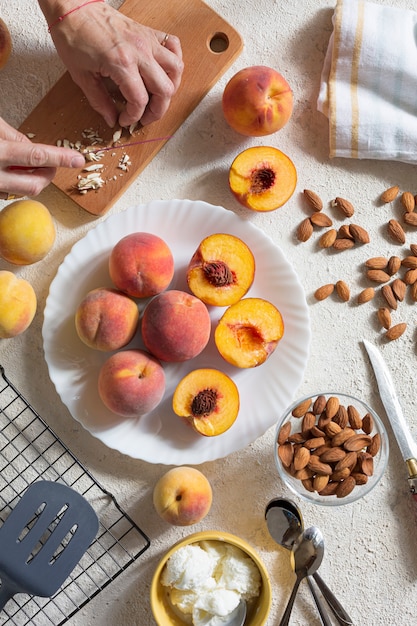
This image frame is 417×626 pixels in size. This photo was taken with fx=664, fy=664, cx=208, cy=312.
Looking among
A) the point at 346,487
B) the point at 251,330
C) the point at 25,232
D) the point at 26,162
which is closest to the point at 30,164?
the point at 26,162

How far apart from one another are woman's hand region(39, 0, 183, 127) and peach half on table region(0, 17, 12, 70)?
0.38ft

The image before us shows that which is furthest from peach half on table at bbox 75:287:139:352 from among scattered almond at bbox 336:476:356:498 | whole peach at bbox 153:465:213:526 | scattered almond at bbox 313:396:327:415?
scattered almond at bbox 336:476:356:498

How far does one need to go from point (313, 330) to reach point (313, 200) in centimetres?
24

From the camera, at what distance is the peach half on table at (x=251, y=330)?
113 centimetres

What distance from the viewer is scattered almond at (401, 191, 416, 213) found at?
125 centimetres

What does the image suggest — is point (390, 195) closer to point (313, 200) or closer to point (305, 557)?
point (313, 200)

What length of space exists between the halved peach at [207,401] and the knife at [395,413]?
0.28 m

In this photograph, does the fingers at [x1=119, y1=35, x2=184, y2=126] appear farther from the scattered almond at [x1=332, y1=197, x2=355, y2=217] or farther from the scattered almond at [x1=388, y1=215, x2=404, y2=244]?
the scattered almond at [x1=388, y1=215, x2=404, y2=244]

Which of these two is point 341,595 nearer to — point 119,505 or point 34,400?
point 119,505

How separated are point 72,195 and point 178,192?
197 millimetres

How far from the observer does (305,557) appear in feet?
3.86

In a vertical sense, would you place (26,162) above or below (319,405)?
above

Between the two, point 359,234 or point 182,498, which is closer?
point 182,498

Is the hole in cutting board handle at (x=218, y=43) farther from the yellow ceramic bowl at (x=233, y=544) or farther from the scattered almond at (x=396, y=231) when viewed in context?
the yellow ceramic bowl at (x=233, y=544)
